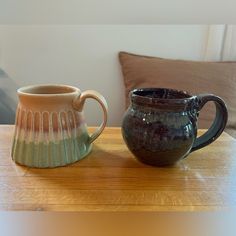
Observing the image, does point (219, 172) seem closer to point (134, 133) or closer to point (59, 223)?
point (134, 133)

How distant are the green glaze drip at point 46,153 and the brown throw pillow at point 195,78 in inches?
26.3

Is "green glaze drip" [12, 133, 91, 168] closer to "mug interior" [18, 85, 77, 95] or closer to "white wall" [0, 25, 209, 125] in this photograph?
"mug interior" [18, 85, 77, 95]

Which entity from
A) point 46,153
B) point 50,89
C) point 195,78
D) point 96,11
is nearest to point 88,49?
point 96,11

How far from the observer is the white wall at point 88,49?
51.1 inches

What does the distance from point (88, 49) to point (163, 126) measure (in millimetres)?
916

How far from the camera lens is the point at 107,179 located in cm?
47

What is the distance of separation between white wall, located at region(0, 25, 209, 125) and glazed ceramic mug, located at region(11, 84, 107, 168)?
819 mm

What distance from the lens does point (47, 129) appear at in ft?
1.59

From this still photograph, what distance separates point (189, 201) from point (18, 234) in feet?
0.76

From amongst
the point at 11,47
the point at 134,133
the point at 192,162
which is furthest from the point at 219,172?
the point at 11,47

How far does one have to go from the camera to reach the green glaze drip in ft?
1.60

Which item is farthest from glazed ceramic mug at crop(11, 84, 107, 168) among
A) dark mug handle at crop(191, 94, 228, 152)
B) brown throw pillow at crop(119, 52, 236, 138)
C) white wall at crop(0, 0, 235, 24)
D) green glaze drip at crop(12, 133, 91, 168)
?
white wall at crop(0, 0, 235, 24)

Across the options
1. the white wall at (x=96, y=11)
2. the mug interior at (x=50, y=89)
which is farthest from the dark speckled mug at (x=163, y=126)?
the white wall at (x=96, y=11)

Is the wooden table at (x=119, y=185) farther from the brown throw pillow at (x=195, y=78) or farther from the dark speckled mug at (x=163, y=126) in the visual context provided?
the brown throw pillow at (x=195, y=78)
